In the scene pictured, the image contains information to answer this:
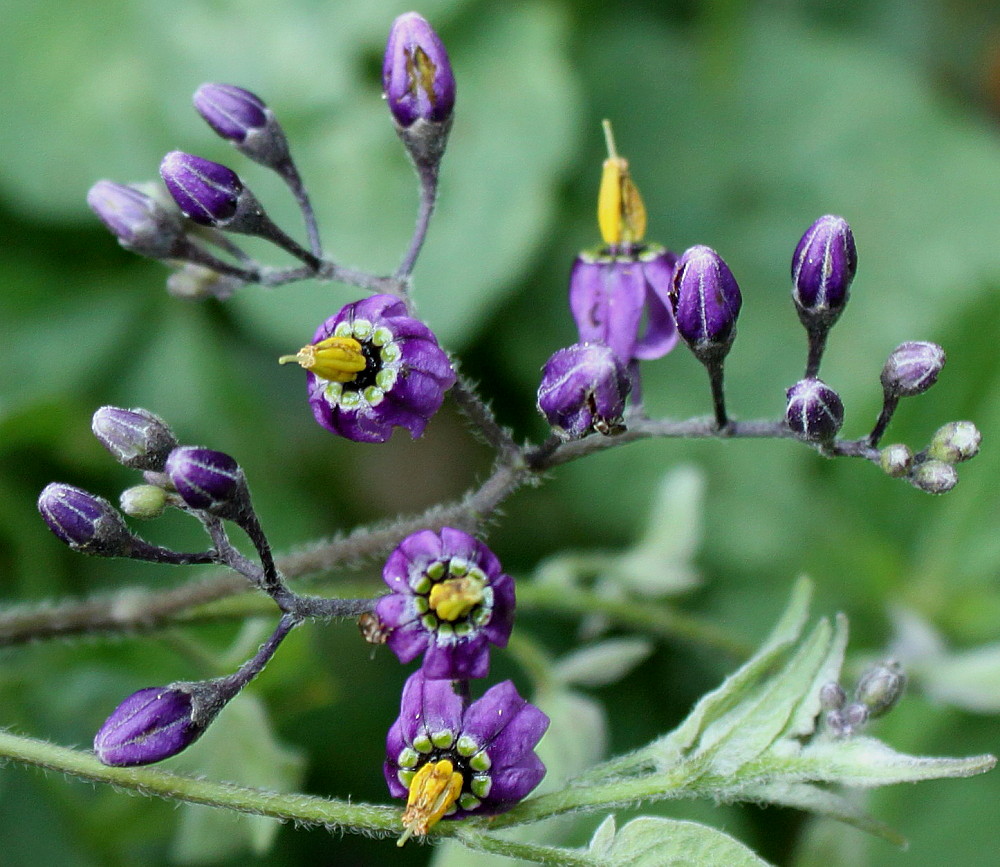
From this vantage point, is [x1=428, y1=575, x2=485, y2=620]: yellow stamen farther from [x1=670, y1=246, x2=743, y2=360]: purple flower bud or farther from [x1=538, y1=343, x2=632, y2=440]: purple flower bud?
[x1=670, y1=246, x2=743, y2=360]: purple flower bud

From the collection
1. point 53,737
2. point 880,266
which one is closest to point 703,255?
point 53,737

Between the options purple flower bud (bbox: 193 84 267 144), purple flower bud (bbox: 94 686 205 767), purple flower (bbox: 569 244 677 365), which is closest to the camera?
purple flower bud (bbox: 94 686 205 767)

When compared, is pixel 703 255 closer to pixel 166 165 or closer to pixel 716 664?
pixel 166 165

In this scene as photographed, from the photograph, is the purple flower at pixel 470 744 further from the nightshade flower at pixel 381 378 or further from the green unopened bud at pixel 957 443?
the green unopened bud at pixel 957 443

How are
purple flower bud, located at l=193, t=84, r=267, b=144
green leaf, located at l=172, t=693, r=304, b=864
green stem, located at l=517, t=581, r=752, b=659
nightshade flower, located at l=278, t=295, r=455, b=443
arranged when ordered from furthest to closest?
1. green stem, located at l=517, t=581, r=752, b=659
2. green leaf, located at l=172, t=693, r=304, b=864
3. purple flower bud, located at l=193, t=84, r=267, b=144
4. nightshade flower, located at l=278, t=295, r=455, b=443

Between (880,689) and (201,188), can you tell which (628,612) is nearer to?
(880,689)

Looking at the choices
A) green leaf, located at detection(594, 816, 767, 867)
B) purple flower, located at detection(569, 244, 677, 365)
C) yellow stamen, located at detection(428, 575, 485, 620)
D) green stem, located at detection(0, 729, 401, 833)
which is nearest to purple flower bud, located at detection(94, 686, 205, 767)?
green stem, located at detection(0, 729, 401, 833)

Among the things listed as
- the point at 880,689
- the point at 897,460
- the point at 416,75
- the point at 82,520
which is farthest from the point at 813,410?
the point at 82,520
